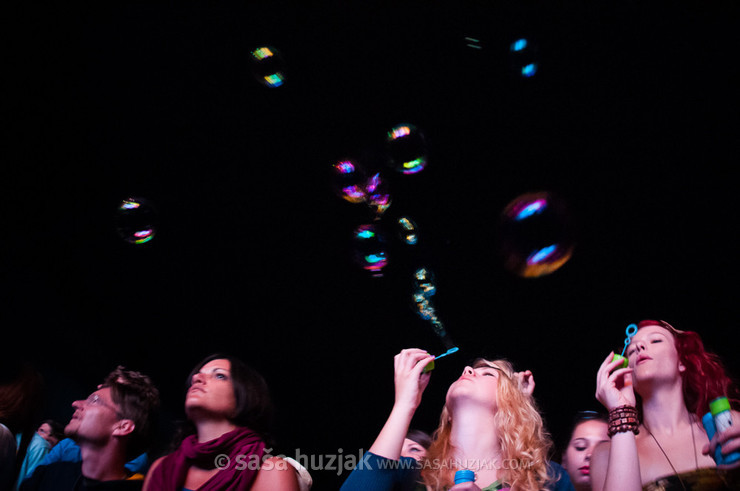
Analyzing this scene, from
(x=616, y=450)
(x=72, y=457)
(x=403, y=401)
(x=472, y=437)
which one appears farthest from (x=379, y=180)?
(x=72, y=457)

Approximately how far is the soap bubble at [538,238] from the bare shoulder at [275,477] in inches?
54.0

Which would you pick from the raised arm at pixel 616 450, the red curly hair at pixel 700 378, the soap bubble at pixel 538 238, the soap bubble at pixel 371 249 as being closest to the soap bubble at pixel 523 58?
the soap bubble at pixel 538 238

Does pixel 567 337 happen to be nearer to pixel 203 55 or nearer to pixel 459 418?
pixel 459 418

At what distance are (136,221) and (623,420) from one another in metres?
2.78

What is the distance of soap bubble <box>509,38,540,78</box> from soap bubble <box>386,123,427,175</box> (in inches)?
23.8

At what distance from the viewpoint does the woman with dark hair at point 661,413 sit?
1.61 metres

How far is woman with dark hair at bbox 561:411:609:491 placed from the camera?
2.37 meters

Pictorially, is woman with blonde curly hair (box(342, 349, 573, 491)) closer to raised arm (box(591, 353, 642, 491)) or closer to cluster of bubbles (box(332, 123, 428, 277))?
raised arm (box(591, 353, 642, 491))

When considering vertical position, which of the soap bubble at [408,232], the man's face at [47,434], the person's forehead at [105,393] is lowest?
the man's face at [47,434]

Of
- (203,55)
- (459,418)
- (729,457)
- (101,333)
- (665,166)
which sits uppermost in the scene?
(203,55)

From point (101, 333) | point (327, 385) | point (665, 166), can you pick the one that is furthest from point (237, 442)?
point (101, 333)

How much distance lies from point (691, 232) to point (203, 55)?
3.32m

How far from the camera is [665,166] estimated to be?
3.14 m

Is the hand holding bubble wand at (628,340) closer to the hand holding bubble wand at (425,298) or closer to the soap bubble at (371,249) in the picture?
the hand holding bubble wand at (425,298)
